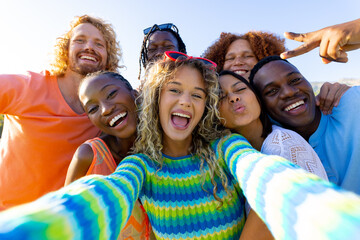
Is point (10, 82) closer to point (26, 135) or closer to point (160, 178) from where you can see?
point (26, 135)

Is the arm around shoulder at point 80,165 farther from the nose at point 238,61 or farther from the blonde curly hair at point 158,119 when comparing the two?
the nose at point 238,61

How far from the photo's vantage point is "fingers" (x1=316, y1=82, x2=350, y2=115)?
241 cm

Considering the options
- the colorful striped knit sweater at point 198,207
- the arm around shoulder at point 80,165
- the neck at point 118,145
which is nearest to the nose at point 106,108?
the neck at point 118,145

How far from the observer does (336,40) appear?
174cm

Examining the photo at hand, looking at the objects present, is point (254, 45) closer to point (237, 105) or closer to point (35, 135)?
point (237, 105)

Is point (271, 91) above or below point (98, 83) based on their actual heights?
below

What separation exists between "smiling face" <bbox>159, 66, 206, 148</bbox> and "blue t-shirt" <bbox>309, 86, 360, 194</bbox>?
4.57 ft

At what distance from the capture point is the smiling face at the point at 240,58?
360 cm

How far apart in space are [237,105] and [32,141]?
98.1 inches

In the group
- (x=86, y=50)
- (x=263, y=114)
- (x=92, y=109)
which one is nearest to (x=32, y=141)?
(x=92, y=109)

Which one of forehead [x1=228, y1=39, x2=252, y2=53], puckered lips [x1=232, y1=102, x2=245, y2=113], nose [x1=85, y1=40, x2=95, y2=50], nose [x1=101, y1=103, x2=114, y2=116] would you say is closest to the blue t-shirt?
puckered lips [x1=232, y1=102, x2=245, y2=113]

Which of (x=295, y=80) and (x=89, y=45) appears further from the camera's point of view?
(x=89, y=45)

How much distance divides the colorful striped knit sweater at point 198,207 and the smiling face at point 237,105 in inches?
17.5

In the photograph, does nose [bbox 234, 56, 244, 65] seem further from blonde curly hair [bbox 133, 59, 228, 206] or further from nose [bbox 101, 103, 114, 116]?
nose [bbox 101, 103, 114, 116]
